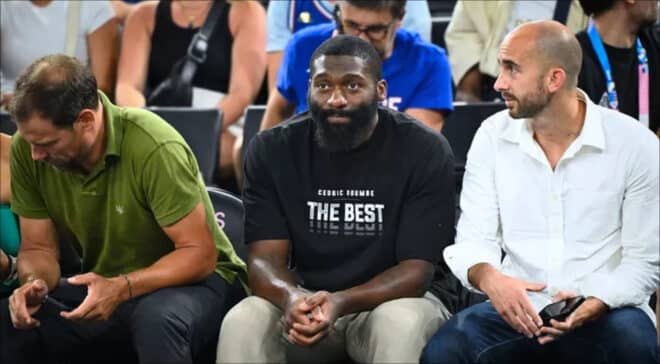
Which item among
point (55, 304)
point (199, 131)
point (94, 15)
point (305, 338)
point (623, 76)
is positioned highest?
point (623, 76)

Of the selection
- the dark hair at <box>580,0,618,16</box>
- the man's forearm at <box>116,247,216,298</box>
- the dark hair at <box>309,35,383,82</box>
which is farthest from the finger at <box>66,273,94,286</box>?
the dark hair at <box>580,0,618,16</box>

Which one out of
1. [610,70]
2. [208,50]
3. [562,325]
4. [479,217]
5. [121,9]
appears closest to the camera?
[562,325]

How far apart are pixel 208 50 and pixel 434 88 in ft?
3.94

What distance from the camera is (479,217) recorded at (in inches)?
151

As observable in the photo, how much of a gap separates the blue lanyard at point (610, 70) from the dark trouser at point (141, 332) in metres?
1.59

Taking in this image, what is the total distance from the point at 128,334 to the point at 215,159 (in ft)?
4.20

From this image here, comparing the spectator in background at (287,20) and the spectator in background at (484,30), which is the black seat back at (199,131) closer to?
the spectator in background at (287,20)

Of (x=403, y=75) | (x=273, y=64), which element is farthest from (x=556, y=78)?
(x=273, y=64)

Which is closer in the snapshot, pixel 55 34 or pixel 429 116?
pixel 429 116

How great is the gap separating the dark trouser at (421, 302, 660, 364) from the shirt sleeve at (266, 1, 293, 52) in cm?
219

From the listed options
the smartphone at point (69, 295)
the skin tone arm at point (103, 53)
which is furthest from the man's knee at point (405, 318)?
the skin tone arm at point (103, 53)

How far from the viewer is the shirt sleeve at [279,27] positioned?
560cm

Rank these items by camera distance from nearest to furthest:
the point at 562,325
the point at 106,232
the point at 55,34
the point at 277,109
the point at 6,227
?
the point at 562,325 → the point at 106,232 → the point at 6,227 → the point at 277,109 → the point at 55,34

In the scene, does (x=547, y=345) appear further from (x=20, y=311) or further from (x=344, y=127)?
(x=20, y=311)
